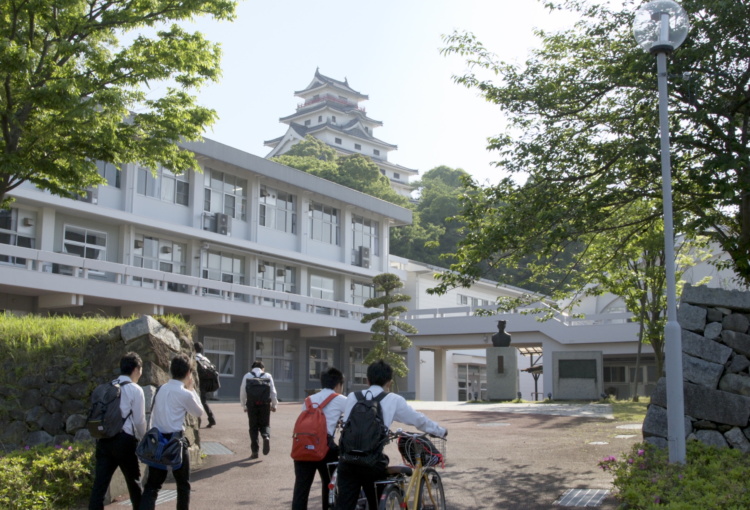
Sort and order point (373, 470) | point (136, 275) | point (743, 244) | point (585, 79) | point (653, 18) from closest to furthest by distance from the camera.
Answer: point (373, 470), point (653, 18), point (743, 244), point (585, 79), point (136, 275)

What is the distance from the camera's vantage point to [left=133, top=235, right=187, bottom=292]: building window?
2678 cm

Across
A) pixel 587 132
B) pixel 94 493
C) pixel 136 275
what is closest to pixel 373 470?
pixel 94 493

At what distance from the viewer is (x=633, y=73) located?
1100 centimetres

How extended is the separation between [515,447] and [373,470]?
6350 millimetres

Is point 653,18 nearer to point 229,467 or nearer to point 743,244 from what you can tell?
point 743,244

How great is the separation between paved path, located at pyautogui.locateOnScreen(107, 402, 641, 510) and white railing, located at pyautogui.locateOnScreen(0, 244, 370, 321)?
9.57m

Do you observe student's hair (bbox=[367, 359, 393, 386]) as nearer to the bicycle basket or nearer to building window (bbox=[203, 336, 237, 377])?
the bicycle basket

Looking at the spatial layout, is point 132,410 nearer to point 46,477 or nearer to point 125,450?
point 125,450

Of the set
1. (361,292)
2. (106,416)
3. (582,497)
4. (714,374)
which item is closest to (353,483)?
(106,416)

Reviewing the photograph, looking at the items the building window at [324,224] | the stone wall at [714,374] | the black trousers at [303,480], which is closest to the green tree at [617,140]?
the stone wall at [714,374]

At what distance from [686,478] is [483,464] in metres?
3.81

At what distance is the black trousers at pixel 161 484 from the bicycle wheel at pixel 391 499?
1.95 metres

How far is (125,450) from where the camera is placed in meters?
6.76

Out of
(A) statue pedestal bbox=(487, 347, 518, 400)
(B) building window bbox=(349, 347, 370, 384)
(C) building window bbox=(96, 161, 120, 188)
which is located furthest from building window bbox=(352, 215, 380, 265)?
(C) building window bbox=(96, 161, 120, 188)
